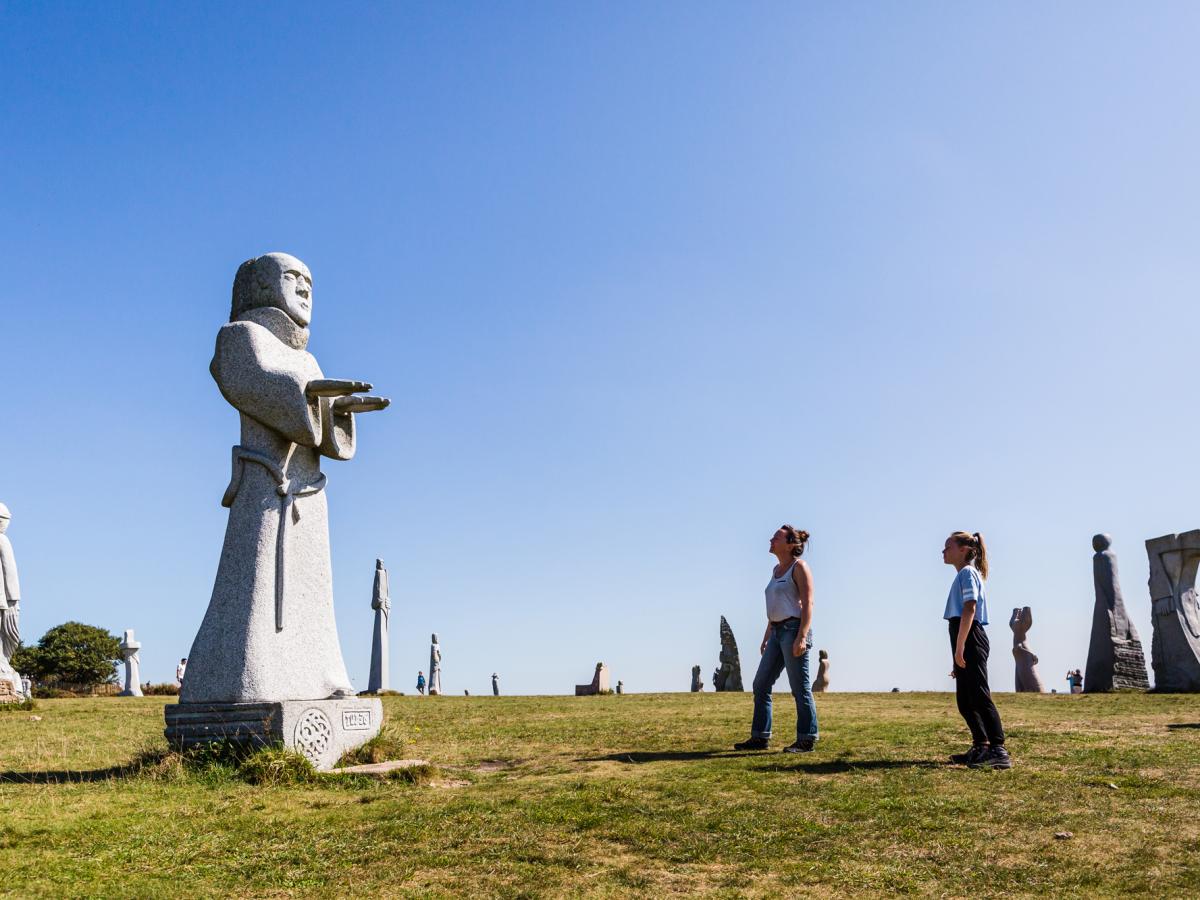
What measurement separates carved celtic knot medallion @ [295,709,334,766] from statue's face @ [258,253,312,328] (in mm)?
3856

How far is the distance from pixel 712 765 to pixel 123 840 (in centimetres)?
421

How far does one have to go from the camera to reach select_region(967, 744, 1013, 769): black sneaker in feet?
23.6

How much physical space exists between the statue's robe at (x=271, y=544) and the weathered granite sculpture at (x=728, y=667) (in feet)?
70.1

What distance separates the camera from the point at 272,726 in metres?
7.96

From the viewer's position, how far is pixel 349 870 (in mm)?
4977

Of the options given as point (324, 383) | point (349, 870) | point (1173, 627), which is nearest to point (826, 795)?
point (349, 870)

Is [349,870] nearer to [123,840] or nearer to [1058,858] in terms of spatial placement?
[123,840]

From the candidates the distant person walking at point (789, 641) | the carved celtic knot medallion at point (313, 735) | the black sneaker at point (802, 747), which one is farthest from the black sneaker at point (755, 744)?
the carved celtic knot medallion at point (313, 735)

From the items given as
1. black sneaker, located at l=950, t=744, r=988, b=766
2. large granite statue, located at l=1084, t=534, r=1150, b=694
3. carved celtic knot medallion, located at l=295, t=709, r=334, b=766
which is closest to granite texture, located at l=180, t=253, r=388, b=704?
carved celtic knot medallion, located at l=295, t=709, r=334, b=766

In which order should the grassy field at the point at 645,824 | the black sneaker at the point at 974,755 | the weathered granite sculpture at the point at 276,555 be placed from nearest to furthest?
the grassy field at the point at 645,824
the black sneaker at the point at 974,755
the weathered granite sculpture at the point at 276,555

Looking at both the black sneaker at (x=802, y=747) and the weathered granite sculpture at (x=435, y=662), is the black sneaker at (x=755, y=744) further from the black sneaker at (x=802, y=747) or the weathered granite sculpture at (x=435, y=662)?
the weathered granite sculpture at (x=435, y=662)

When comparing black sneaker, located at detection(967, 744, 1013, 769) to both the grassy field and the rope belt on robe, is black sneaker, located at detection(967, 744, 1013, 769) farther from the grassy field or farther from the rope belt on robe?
the rope belt on robe

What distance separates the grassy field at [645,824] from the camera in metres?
4.67

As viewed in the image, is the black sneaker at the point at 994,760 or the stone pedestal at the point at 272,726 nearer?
the black sneaker at the point at 994,760
